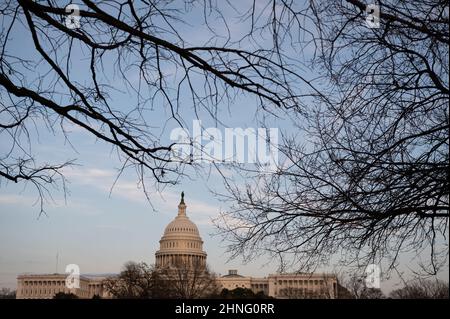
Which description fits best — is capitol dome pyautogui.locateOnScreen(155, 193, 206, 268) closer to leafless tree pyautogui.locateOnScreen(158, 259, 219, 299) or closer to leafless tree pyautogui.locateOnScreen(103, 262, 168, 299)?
leafless tree pyautogui.locateOnScreen(158, 259, 219, 299)

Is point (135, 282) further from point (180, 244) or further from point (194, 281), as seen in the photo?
point (180, 244)

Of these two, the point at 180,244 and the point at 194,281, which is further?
the point at 180,244

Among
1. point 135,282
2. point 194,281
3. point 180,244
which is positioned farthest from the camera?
point 180,244

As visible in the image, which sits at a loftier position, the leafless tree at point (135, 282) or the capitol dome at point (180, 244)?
the capitol dome at point (180, 244)

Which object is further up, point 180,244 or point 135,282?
point 180,244

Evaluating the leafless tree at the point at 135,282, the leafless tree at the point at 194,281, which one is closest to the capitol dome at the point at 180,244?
the leafless tree at the point at 194,281

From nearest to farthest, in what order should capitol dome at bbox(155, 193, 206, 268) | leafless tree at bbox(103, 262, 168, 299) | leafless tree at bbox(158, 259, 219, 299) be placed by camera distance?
leafless tree at bbox(103, 262, 168, 299) < leafless tree at bbox(158, 259, 219, 299) < capitol dome at bbox(155, 193, 206, 268)

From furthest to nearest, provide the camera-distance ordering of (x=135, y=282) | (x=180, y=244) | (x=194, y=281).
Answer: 1. (x=180, y=244)
2. (x=194, y=281)
3. (x=135, y=282)

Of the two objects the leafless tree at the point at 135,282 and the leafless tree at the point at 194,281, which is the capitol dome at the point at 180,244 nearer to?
the leafless tree at the point at 194,281

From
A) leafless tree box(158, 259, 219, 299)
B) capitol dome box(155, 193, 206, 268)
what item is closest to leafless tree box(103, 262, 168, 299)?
leafless tree box(158, 259, 219, 299)

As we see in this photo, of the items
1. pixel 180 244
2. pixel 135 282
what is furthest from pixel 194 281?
pixel 180 244

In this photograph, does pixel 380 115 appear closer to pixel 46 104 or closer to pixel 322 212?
pixel 322 212

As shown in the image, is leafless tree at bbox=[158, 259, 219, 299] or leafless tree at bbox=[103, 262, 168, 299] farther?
leafless tree at bbox=[158, 259, 219, 299]
